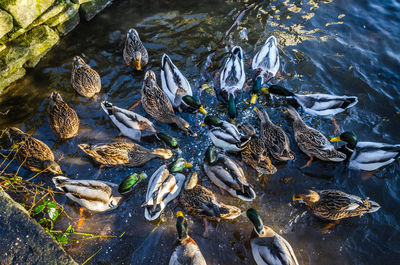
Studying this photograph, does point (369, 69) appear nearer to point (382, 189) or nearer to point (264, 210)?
point (382, 189)

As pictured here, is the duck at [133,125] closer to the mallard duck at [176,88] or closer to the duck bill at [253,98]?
the mallard duck at [176,88]

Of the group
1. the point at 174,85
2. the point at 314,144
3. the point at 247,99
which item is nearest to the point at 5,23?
the point at 174,85

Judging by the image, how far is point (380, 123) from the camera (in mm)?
5586

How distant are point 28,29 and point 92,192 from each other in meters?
4.30

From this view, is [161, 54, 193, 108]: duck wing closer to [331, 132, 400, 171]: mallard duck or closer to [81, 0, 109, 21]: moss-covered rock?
[81, 0, 109, 21]: moss-covered rock

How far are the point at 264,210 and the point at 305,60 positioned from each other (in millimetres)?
4150

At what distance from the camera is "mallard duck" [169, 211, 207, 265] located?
3.62 metres

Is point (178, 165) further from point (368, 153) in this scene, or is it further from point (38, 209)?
point (368, 153)

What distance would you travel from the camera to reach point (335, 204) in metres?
4.12

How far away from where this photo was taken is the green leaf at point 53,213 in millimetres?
4012

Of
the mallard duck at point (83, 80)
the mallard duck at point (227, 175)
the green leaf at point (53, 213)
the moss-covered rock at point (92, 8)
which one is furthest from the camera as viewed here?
the moss-covered rock at point (92, 8)

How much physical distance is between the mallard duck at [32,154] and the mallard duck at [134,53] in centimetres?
269

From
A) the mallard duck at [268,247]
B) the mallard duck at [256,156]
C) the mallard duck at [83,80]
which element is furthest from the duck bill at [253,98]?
the mallard duck at [83,80]

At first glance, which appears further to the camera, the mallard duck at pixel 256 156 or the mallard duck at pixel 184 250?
the mallard duck at pixel 256 156
